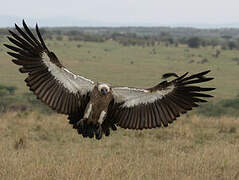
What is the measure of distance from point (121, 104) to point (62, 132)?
4.93 m

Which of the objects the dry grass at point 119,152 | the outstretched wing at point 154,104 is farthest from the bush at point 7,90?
the outstretched wing at point 154,104

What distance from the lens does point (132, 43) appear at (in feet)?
222

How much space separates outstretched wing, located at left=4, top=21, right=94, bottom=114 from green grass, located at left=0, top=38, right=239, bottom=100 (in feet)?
76.6

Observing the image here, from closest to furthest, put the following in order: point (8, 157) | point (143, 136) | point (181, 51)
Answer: point (8, 157), point (143, 136), point (181, 51)

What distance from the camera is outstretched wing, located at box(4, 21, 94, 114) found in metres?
7.01

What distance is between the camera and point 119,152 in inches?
387

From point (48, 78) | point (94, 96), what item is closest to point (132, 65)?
point (48, 78)

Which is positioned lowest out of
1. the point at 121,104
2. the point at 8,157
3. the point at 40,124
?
the point at 40,124

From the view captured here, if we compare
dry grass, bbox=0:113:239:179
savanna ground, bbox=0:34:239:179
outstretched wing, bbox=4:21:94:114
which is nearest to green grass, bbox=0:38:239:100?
savanna ground, bbox=0:34:239:179

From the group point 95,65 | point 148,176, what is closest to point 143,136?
point 148,176

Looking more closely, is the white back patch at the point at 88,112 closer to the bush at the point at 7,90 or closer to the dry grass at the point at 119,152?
the dry grass at the point at 119,152

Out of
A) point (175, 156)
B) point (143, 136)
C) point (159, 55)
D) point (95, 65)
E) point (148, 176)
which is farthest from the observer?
point (159, 55)

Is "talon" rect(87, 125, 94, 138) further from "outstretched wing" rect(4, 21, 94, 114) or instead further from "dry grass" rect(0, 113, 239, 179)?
"dry grass" rect(0, 113, 239, 179)

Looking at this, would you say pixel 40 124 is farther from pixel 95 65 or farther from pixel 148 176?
pixel 95 65
